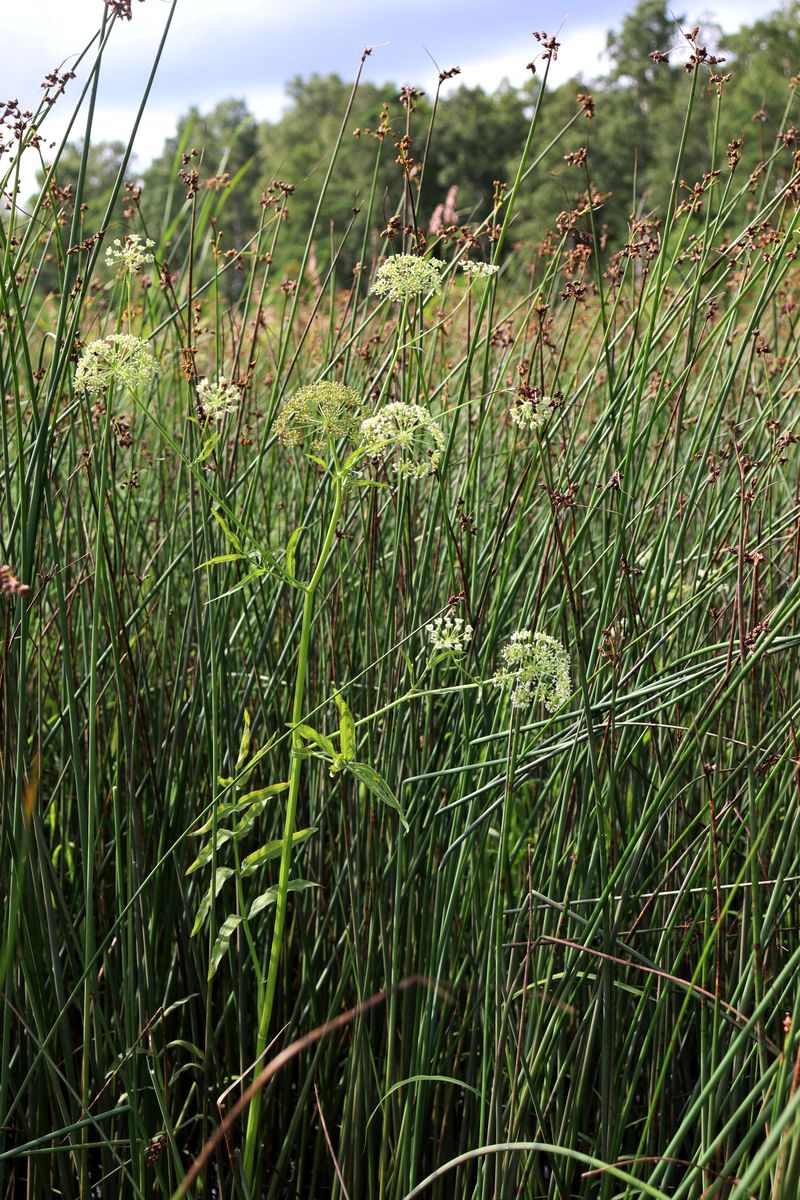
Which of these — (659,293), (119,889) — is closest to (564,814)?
(119,889)

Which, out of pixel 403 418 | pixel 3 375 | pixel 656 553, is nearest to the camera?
pixel 403 418

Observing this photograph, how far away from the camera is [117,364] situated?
141cm

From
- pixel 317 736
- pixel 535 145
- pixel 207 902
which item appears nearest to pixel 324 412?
pixel 317 736

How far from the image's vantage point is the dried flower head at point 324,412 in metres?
1.33

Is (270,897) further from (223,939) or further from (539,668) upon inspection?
(539,668)

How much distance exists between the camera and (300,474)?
235cm

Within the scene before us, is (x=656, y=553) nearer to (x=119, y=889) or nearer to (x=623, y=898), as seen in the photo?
(x=623, y=898)

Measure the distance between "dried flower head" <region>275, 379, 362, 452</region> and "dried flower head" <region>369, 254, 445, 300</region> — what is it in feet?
0.65

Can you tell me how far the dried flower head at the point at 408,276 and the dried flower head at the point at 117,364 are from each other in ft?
1.12

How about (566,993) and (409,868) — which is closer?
(566,993)

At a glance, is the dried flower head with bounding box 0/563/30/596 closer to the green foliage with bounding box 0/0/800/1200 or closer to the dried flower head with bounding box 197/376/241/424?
the green foliage with bounding box 0/0/800/1200

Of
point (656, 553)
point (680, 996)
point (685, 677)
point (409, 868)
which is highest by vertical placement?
point (656, 553)

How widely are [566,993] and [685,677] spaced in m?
0.46

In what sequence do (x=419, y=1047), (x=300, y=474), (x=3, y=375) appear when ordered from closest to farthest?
(x=419, y=1047), (x=3, y=375), (x=300, y=474)
